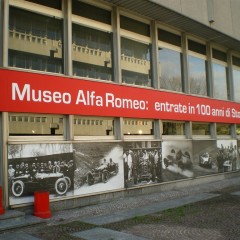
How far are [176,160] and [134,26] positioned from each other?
16.1 ft

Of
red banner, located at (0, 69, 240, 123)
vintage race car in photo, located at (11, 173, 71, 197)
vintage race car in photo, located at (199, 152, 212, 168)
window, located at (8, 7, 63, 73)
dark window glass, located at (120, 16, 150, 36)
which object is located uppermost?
dark window glass, located at (120, 16, 150, 36)

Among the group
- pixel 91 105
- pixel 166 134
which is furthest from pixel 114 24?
pixel 166 134

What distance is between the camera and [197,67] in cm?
1545

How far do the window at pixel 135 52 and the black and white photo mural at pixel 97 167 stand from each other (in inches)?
96.5

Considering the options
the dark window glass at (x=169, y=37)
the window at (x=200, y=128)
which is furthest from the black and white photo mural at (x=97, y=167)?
the dark window glass at (x=169, y=37)

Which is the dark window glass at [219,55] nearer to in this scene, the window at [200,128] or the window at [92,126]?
the window at [200,128]

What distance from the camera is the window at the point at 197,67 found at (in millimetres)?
14961

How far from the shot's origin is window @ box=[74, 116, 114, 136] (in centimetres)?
1028

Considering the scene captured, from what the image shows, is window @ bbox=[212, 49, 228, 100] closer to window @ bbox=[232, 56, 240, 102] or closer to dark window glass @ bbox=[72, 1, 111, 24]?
window @ bbox=[232, 56, 240, 102]

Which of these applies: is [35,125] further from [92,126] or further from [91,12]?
[91,12]

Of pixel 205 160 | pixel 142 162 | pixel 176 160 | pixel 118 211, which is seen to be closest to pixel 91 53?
pixel 142 162

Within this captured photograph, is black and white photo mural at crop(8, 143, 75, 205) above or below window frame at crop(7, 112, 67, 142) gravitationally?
below

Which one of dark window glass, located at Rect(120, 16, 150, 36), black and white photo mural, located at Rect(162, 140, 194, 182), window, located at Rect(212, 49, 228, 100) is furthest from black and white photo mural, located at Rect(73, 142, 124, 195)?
window, located at Rect(212, 49, 228, 100)

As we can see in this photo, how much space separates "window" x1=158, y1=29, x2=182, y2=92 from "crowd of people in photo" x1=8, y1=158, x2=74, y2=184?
5251 mm
